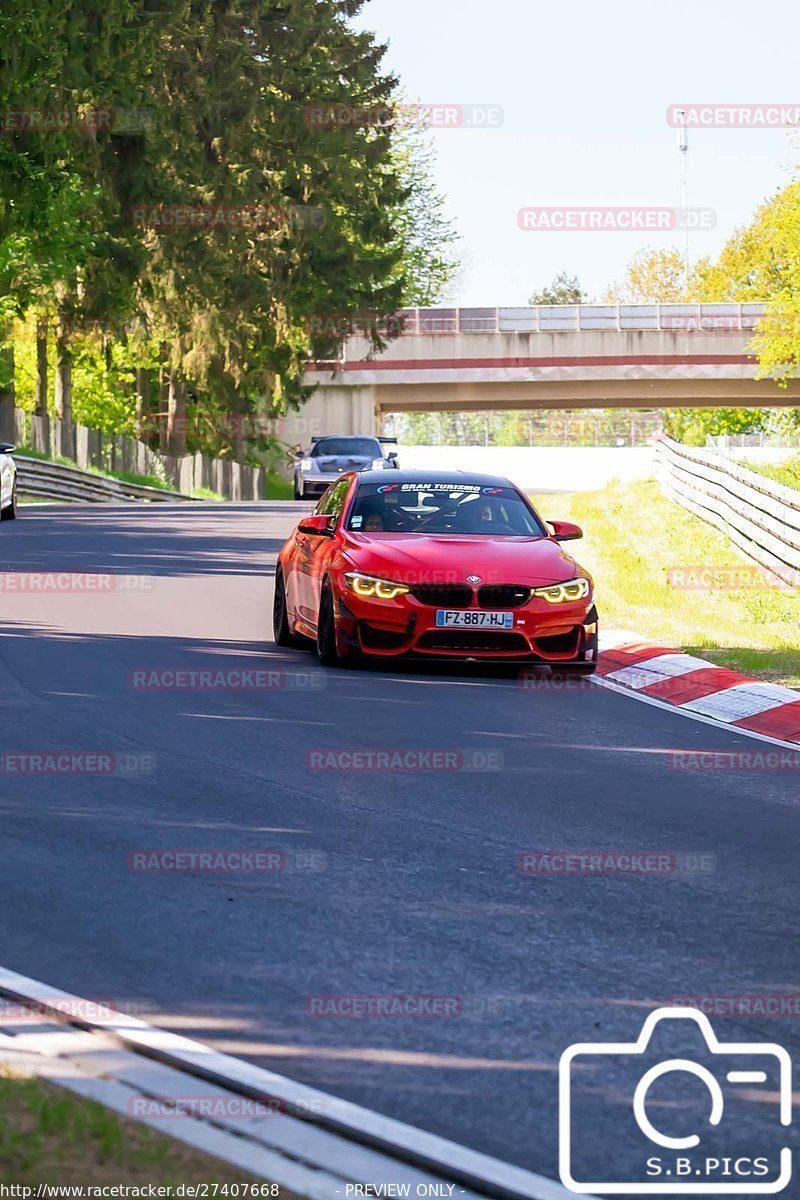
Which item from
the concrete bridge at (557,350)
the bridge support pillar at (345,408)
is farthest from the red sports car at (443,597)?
the bridge support pillar at (345,408)

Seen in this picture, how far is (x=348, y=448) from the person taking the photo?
47219 millimetres

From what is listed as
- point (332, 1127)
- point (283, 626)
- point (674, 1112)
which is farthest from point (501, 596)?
point (332, 1127)

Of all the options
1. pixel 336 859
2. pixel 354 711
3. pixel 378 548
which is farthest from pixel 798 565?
pixel 336 859

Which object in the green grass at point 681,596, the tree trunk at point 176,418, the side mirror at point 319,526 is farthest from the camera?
the tree trunk at point 176,418

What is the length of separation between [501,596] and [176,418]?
49743 millimetres

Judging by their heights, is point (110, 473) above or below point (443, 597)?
below

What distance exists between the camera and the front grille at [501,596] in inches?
555

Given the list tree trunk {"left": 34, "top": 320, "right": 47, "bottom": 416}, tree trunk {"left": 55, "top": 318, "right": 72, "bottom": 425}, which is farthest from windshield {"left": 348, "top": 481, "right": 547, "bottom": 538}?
tree trunk {"left": 34, "top": 320, "right": 47, "bottom": 416}

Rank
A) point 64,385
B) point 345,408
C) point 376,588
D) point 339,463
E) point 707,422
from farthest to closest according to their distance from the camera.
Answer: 1. point 707,422
2. point 345,408
3. point 64,385
4. point 339,463
5. point 376,588

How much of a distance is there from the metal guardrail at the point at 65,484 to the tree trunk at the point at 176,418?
23.6 feet

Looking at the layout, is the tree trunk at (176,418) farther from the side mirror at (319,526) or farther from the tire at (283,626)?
the side mirror at (319,526)

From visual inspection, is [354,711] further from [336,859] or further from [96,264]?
[96,264]

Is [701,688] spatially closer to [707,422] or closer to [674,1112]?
[674,1112]

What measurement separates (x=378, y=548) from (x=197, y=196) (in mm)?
40659
